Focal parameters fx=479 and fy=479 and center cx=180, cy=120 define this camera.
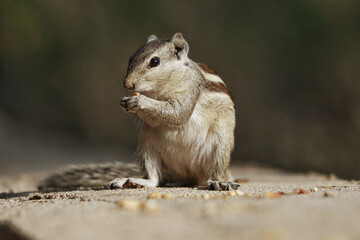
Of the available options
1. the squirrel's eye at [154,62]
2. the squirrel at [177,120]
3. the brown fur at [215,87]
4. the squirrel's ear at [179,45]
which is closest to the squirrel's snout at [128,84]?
the squirrel at [177,120]

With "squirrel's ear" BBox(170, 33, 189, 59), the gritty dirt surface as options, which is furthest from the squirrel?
the gritty dirt surface

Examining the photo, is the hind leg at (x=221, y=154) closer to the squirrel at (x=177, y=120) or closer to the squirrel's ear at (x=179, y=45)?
the squirrel at (x=177, y=120)

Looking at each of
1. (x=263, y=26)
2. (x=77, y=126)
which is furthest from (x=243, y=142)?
(x=77, y=126)

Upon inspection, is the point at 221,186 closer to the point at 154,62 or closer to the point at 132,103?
the point at 132,103

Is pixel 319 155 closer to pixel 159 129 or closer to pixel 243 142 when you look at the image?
pixel 243 142

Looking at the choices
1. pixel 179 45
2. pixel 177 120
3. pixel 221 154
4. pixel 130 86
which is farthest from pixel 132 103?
pixel 221 154
